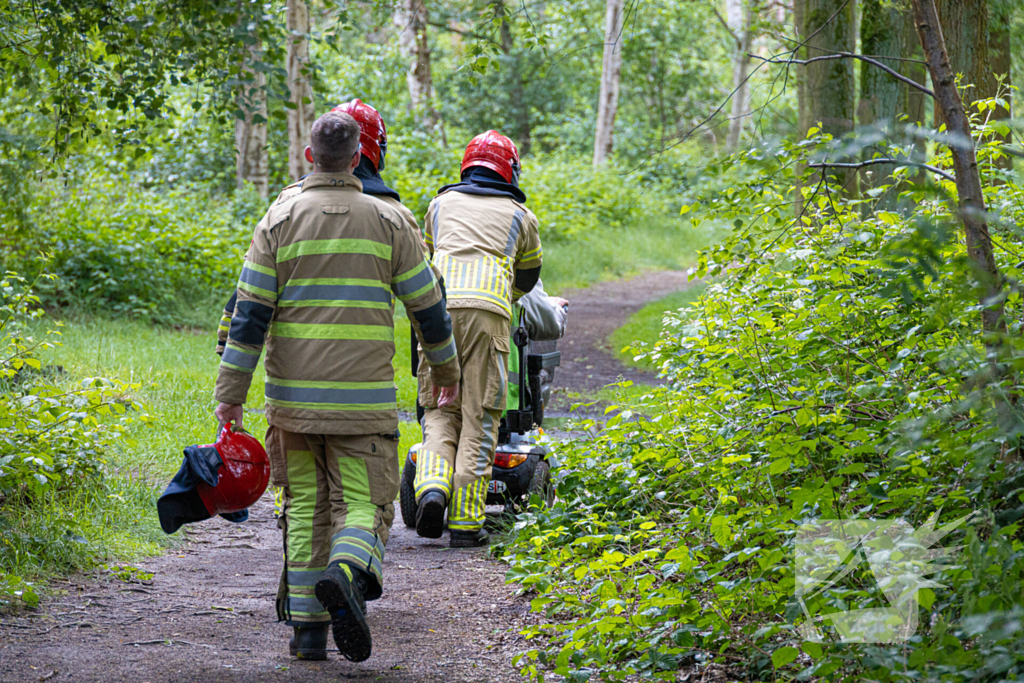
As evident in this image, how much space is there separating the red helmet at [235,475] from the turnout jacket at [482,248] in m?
1.64

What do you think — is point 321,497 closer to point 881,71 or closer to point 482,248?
point 482,248

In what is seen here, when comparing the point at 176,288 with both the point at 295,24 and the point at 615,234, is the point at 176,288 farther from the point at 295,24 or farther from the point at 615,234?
the point at 615,234

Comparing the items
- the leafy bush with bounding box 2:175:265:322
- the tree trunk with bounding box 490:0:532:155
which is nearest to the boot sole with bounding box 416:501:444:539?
the leafy bush with bounding box 2:175:265:322

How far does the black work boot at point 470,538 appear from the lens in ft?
17.5

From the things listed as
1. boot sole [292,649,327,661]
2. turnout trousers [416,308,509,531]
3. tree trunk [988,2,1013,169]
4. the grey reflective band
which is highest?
tree trunk [988,2,1013,169]

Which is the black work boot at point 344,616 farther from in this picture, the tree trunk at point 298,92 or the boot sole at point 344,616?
the tree trunk at point 298,92

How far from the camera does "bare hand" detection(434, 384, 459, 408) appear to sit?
4551 mm

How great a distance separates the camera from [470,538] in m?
5.38

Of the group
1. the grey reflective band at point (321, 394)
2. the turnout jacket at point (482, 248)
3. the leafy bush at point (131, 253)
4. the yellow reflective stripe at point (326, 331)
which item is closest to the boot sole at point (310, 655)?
the grey reflective band at point (321, 394)

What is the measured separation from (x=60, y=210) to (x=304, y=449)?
11.2m

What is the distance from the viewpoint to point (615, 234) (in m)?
23.1

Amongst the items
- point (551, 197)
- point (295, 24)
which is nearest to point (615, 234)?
point (551, 197)

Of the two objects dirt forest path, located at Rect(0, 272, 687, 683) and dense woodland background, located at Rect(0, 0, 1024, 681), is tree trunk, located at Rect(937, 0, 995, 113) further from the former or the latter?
dirt forest path, located at Rect(0, 272, 687, 683)

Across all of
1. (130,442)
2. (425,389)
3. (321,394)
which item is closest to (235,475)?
(321,394)
